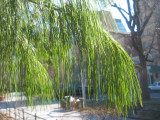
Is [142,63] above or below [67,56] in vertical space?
above

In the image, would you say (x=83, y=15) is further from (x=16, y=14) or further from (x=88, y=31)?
(x=16, y=14)

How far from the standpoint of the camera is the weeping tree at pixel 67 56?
157cm

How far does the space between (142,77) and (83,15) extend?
13.3 meters

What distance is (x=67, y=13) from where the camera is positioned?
1690 millimetres

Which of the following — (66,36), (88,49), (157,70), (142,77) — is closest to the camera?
(88,49)

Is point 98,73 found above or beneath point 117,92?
above

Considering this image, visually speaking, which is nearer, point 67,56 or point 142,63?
point 67,56

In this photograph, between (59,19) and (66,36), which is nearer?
(66,36)

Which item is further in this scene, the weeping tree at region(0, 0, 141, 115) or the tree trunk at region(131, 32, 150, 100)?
the tree trunk at region(131, 32, 150, 100)

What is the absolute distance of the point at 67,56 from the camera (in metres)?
1.68

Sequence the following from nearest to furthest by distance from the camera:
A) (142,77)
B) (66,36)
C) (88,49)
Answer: (88,49) → (66,36) → (142,77)

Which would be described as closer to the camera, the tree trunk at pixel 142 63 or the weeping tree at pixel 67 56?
the weeping tree at pixel 67 56

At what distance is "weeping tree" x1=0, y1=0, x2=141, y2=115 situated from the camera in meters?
1.57

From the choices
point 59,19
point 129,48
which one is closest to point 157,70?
point 129,48
